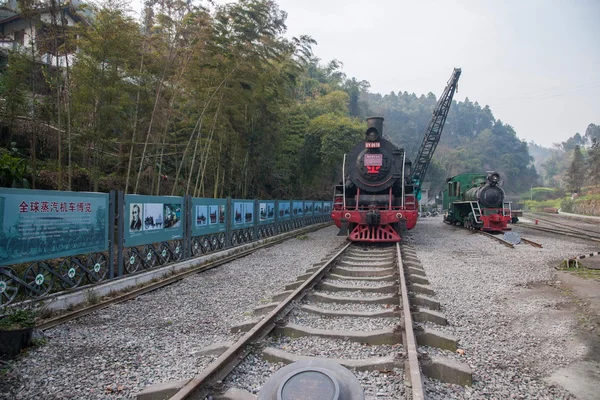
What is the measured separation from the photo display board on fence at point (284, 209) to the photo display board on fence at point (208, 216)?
4821 mm

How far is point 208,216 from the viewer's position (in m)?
9.66

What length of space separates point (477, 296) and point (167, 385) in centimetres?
454

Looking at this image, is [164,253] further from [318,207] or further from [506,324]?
[318,207]

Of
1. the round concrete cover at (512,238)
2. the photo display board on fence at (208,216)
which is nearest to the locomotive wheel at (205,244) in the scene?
the photo display board on fence at (208,216)

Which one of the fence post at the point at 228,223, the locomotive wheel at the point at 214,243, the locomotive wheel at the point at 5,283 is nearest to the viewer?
the locomotive wheel at the point at 5,283

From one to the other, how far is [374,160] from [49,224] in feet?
28.4

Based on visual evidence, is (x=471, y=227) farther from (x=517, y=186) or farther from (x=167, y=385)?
(x=517, y=186)

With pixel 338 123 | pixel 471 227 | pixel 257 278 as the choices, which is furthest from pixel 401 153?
pixel 338 123

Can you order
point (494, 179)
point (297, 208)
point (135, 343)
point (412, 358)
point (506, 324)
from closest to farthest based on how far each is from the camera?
point (412, 358), point (135, 343), point (506, 324), point (494, 179), point (297, 208)

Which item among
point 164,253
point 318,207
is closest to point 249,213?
A: point 164,253

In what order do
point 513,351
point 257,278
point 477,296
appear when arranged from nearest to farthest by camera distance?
point 513,351
point 477,296
point 257,278

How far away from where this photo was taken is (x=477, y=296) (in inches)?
227

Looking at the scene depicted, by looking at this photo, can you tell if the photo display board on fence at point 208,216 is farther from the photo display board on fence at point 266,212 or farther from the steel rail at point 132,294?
the photo display board on fence at point 266,212

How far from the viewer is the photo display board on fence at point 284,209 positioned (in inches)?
607
